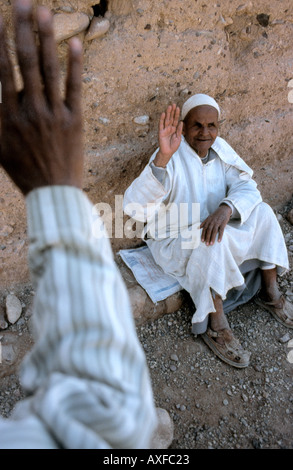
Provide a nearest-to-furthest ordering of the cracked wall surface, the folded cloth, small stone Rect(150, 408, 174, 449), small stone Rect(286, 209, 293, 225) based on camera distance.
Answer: small stone Rect(150, 408, 174, 449), the cracked wall surface, the folded cloth, small stone Rect(286, 209, 293, 225)

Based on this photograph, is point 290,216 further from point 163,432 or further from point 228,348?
point 163,432

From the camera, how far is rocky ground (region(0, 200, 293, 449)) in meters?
2.05

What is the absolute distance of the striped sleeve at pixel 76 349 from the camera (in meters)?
0.61

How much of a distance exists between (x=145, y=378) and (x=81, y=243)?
0.89 ft

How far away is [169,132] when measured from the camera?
211 cm

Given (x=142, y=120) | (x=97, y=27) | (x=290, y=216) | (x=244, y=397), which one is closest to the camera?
(x=97, y=27)

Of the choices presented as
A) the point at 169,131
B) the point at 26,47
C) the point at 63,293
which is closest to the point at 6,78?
the point at 26,47

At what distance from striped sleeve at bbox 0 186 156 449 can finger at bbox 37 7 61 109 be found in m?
0.17

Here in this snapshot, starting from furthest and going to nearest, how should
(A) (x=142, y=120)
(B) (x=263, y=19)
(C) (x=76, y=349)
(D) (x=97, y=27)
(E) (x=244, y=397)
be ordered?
(B) (x=263, y=19) → (A) (x=142, y=120) → (E) (x=244, y=397) → (D) (x=97, y=27) → (C) (x=76, y=349)

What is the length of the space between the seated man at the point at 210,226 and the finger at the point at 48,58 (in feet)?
→ 4.80

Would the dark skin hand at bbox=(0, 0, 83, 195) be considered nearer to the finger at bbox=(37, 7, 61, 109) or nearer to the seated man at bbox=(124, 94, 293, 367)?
the finger at bbox=(37, 7, 61, 109)

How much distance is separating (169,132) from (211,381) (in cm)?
148

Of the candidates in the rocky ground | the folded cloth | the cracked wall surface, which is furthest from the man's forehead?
the rocky ground

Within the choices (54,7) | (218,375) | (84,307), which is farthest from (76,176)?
(218,375)
